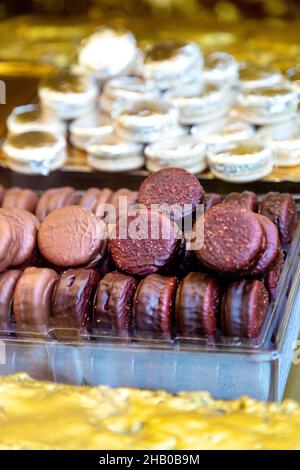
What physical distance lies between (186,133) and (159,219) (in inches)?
34.0

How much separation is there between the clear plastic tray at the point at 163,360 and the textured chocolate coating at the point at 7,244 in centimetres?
17

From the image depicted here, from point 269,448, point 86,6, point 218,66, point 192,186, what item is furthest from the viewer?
point 86,6

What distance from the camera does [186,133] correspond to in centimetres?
263

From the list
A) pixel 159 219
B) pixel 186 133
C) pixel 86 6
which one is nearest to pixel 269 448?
pixel 159 219

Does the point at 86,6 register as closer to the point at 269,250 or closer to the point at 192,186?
the point at 192,186

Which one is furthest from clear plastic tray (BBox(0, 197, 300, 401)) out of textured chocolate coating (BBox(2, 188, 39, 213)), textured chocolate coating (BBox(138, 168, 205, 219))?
textured chocolate coating (BBox(2, 188, 39, 213))

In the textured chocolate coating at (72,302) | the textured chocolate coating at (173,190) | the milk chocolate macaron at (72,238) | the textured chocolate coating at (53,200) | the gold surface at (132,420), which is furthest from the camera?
the textured chocolate coating at (53,200)

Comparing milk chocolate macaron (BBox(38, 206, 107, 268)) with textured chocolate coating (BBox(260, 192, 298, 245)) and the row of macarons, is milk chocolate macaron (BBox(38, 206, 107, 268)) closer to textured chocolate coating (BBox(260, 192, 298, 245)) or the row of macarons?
the row of macarons

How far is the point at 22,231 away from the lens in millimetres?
1895

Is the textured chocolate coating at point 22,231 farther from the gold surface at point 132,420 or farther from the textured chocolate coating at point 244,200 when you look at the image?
the textured chocolate coating at point 244,200

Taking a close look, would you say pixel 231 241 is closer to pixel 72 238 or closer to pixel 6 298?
pixel 72 238

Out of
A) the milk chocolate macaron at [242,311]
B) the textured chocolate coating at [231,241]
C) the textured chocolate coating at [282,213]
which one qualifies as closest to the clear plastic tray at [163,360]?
the milk chocolate macaron at [242,311]

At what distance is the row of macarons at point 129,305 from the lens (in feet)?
5.47

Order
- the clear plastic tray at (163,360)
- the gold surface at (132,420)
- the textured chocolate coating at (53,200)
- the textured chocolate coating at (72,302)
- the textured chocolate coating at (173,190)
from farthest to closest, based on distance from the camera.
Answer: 1. the textured chocolate coating at (53,200)
2. the textured chocolate coating at (173,190)
3. the textured chocolate coating at (72,302)
4. the clear plastic tray at (163,360)
5. the gold surface at (132,420)
